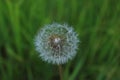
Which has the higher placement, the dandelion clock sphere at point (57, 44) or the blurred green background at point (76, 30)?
the blurred green background at point (76, 30)

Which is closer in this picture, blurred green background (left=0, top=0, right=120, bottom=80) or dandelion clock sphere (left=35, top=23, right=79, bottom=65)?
dandelion clock sphere (left=35, top=23, right=79, bottom=65)

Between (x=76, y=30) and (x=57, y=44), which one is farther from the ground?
(x=76, y=30)

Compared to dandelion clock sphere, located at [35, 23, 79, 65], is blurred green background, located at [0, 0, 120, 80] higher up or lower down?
higher up

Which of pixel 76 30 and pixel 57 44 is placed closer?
pixel 57 44

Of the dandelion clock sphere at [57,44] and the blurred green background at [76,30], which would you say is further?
the blurred green background at [76,30]
